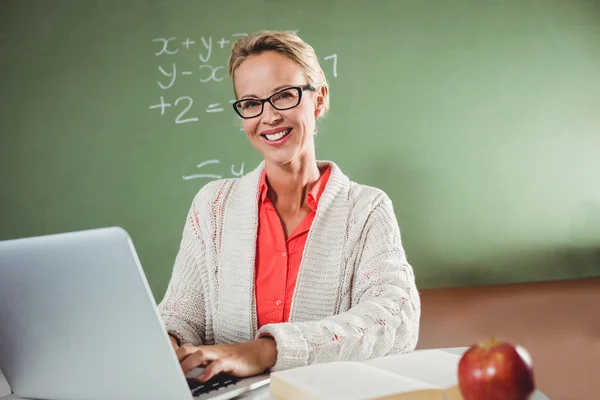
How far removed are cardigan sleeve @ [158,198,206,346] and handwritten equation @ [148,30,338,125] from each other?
80.2 inches

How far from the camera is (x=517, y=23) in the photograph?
3.81 m

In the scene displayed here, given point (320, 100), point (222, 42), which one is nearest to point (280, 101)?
point (320, 100)

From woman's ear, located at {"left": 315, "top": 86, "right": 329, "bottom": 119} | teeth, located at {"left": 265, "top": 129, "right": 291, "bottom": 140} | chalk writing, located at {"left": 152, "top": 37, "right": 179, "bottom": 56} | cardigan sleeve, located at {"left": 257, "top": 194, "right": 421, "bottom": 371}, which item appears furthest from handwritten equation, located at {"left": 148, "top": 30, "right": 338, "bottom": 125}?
cardigan sleeve, located at {"left": 257, "top": 194, "right": 421, "bottom": 371}

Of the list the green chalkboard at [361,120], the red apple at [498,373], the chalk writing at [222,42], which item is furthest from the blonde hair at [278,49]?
the chalk writing at [222,42]

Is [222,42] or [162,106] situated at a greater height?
[222,42]

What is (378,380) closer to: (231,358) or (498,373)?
(498,373)

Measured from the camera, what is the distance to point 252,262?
1.33 meters

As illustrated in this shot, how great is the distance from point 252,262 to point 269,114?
31cm

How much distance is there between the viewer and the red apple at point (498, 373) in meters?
0.57

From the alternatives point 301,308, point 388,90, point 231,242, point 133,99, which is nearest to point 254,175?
point 231,242

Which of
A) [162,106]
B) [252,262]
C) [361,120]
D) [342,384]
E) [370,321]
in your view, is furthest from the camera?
[361,120]

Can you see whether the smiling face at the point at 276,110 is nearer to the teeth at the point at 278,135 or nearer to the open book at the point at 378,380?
the teeth at the point at 278,135

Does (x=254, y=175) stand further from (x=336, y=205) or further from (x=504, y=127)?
(x=504, y=127)

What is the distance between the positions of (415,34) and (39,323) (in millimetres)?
3258
